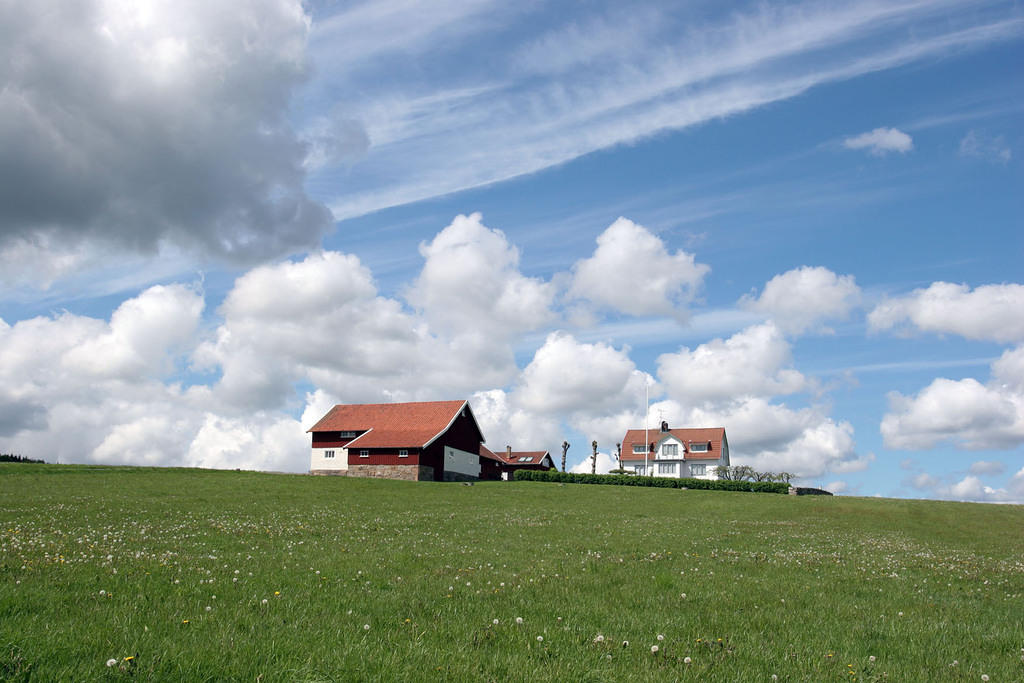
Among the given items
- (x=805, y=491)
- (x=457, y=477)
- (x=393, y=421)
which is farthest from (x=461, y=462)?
(x=805, y=491)

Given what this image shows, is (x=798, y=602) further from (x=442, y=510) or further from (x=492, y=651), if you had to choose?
(x=442, y=510)

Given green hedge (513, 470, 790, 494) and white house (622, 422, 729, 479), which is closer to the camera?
green hedge (513, 470, 790, 494)

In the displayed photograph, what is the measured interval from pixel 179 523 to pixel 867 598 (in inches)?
793

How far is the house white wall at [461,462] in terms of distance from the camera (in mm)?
76225

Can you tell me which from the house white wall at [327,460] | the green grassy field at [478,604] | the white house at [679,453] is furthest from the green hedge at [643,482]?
the green grassy field at [478,604]

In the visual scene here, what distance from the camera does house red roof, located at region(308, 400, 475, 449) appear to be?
7462cm

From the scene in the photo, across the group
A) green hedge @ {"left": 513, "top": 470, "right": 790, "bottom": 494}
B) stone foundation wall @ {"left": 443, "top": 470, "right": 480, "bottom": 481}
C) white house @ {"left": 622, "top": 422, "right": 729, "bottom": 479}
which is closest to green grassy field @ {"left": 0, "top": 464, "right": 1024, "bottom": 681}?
green hedge @ {"left": 513, "top": 470, "right": 790, "bottom": 494}

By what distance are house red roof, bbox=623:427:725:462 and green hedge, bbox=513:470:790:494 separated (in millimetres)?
42478

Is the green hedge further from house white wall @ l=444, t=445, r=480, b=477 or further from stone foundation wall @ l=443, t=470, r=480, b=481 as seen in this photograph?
house white wall @ l=444, t=445, r=480, b=477

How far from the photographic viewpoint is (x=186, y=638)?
766cm

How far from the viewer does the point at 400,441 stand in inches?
2904

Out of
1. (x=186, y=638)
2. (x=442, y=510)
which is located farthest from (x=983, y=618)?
(x=442, y=510)

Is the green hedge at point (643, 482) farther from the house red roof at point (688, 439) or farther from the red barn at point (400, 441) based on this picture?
the house red roof at point (688, 439)

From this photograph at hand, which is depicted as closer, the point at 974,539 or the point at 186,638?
the point at 186,638
